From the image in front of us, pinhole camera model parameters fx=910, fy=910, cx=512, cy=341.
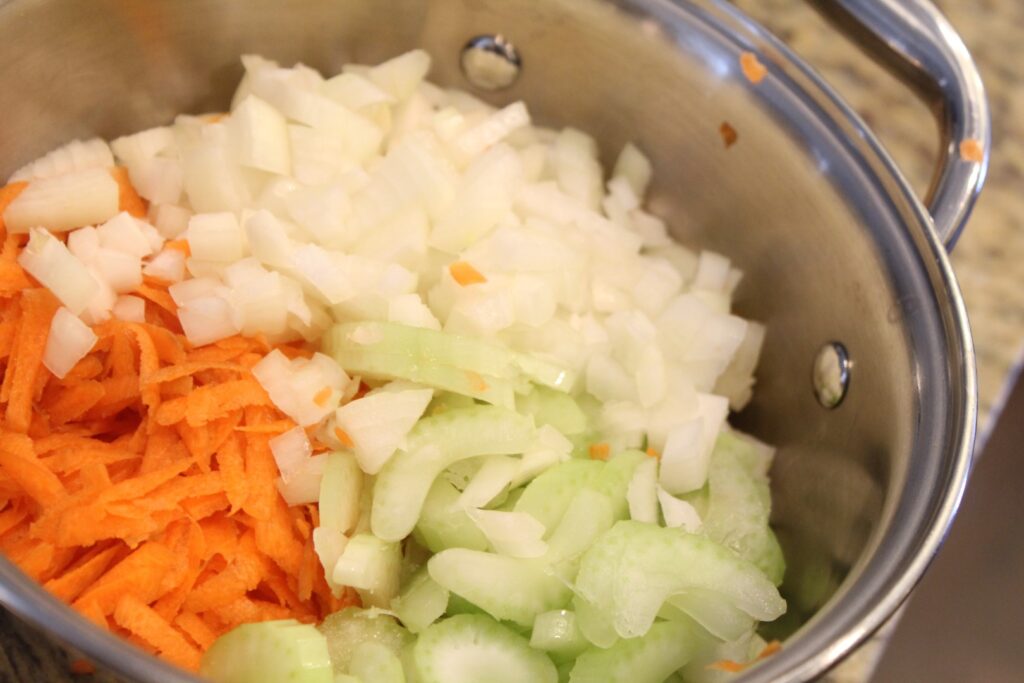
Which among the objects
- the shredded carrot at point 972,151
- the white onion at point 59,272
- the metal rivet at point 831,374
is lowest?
the white onion at point 59,272

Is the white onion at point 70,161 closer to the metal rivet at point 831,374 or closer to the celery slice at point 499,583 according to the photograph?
the celery slice at point 499,583

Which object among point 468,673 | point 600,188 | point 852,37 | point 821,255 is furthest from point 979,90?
point 468,673

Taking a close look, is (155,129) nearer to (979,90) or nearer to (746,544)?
(746,544)

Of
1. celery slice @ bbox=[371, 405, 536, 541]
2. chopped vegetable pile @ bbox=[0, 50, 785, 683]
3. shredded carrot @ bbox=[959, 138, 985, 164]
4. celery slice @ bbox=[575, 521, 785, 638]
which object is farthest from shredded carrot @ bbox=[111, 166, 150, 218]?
shredded carrot @ bbox=[959, 138, 985, 164]

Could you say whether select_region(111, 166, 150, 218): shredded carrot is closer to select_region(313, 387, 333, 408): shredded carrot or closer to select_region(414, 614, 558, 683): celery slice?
select_region(313, 387, 333, 408): shredded carrot

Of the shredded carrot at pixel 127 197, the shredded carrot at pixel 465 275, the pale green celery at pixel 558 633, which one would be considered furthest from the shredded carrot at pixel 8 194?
the pale green celery at pixel 558 633
